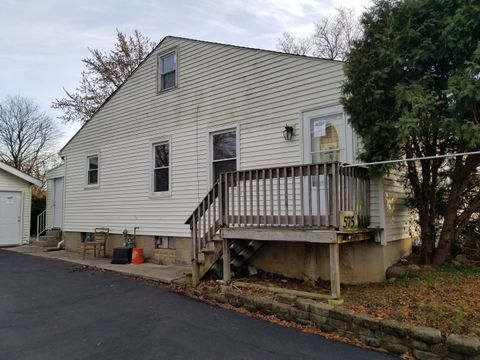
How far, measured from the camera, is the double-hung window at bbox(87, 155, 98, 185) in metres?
12.2

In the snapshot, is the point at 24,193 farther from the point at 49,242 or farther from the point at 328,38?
the point at 328,38

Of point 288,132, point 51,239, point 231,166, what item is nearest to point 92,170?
point 51,239

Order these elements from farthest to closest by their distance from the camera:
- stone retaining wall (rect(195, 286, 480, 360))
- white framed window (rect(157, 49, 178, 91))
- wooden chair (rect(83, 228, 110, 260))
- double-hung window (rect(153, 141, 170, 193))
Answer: wooden chair (rect(83, 228, 110, 260)) → white framed window (rect(157, 49, 178, 91)) → double-hung window (rect(153, 141, 170, 193)) → stone retaining wall (rect(195, 286, 480, 360))

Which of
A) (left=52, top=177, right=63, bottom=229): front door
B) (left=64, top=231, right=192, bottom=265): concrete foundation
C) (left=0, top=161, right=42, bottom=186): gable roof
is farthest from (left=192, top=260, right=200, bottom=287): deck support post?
(left=0, top=161, right=42, bottom=186): gable roof

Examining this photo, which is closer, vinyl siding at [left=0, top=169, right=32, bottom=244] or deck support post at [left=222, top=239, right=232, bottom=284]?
deck support post at [left=222, top=239, right=232, bottom=284]

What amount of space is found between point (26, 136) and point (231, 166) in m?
27.8

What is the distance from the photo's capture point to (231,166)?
331 inches

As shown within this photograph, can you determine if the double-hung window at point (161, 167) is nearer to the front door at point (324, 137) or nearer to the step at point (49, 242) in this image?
the front door at point (324, 137)

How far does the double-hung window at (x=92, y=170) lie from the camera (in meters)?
12.2

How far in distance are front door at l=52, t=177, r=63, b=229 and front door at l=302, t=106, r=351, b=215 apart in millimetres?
11707

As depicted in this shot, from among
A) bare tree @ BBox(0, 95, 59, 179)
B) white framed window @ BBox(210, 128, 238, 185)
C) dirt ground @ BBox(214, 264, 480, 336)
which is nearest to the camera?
dirt ground @ BBox(214, 264, 480, 336)

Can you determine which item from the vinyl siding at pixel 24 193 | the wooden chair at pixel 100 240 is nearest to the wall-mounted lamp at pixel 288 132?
the wooden chair at pixel 100 240

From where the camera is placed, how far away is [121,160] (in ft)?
36.4

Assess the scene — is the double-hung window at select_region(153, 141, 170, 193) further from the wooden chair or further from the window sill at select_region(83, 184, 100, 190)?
the window sill at select_region(83, 184, 100, 190)
